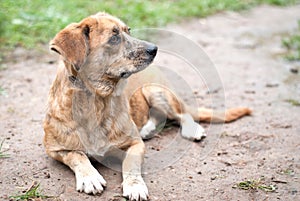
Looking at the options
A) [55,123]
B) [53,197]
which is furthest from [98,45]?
[53,197]

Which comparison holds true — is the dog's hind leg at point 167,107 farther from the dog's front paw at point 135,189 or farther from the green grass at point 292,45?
the green grass at point 292,45

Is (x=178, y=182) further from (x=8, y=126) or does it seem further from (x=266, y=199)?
(x=8, y=126)

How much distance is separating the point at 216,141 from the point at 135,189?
1517 millimetres

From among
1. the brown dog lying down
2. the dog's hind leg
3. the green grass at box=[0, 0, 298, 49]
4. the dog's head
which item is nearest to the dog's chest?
the brown dog lying down

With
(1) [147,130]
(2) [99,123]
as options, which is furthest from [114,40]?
(1) [147,130]

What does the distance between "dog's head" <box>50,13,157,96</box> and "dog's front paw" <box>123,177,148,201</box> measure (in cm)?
79

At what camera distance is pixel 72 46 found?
386 cm

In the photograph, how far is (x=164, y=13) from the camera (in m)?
9.23

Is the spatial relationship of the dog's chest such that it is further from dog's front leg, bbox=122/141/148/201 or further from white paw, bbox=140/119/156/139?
white paw, bbox=140/119/156/139

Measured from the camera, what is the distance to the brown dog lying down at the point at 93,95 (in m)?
3.93

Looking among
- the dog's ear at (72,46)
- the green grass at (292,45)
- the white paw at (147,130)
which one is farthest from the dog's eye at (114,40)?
the green grass at (292,45)

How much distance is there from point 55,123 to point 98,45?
774mm

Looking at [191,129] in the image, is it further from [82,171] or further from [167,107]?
[82,171]

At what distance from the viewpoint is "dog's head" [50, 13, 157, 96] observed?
13.0 ft
